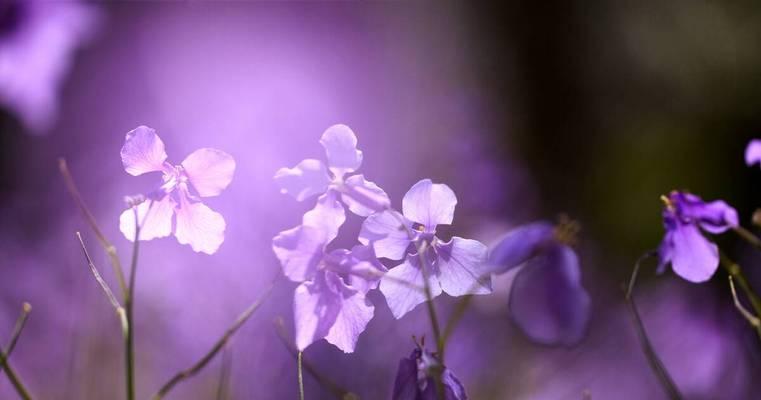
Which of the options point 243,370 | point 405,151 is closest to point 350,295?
point 243,370

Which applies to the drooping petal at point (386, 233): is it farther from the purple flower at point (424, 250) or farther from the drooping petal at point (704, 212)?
the drooping petal at point (704, 212)

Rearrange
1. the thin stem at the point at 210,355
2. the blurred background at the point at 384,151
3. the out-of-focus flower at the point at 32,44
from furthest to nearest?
the out-of-focus flower at the point at 32,44 < the blurred background at the point at 384,151 < the thin stem at the point at 210,355

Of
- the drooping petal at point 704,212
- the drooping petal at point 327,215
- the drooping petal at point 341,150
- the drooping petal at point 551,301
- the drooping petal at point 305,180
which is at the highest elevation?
the drooping petal at point 341,150

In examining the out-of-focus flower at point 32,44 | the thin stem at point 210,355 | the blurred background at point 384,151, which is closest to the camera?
the thin stem at point 210,355

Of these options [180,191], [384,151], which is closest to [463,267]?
[180,191]

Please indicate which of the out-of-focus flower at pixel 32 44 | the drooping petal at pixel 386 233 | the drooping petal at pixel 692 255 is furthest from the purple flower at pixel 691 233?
the out-of-focus flower at pixel 32 44

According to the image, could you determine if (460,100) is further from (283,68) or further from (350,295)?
(350,295)

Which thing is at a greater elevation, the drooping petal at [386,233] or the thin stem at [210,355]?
the drooping petal at [386,233]
